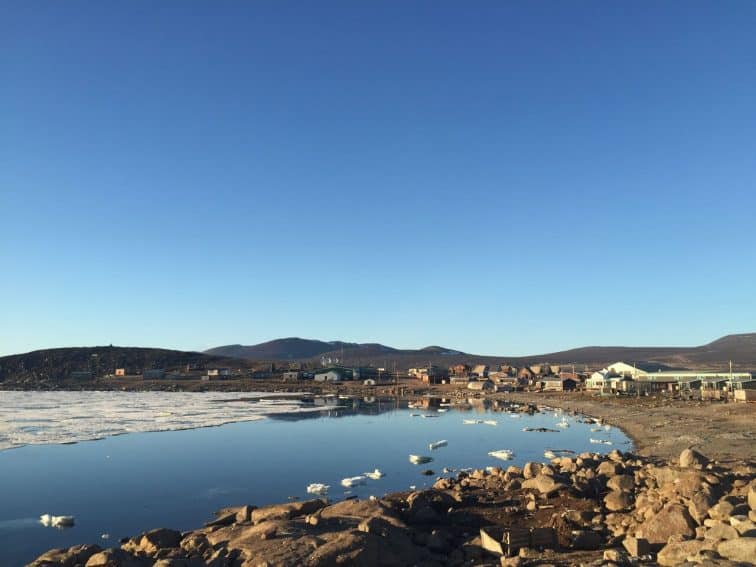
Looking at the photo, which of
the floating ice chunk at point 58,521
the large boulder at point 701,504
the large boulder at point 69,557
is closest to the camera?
the large boulder at point 701,504

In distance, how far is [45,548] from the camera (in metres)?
15.8

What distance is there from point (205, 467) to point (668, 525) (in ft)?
73.1

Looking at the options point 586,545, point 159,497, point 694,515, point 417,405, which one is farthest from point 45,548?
point 417,405

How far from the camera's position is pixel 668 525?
11.9m

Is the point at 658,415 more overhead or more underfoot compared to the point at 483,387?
more underfoot

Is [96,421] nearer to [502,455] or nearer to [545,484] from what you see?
[502,455]

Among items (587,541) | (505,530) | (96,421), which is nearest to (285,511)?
(505,530)

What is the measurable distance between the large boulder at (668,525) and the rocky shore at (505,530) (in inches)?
0.9

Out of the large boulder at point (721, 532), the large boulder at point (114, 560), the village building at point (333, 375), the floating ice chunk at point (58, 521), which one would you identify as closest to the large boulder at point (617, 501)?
the large boulder at point (721, 532)

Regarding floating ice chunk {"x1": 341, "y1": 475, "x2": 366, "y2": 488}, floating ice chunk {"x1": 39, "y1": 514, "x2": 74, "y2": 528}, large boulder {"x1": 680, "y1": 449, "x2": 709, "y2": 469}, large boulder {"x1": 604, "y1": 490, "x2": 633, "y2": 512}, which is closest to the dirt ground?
large boulder {"x1": 680, "y1": 449, "x2": 709, "y2": 469}

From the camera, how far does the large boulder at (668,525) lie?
11.7m

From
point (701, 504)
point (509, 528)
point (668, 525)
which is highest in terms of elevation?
point (701, 504)

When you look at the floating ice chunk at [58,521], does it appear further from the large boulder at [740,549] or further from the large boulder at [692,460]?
the large boulder at [692,460]

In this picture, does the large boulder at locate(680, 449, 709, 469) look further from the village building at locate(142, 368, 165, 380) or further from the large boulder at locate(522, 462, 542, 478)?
the village building at locate(142, 368, 165, 380)
